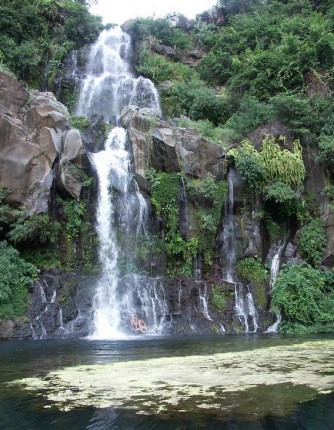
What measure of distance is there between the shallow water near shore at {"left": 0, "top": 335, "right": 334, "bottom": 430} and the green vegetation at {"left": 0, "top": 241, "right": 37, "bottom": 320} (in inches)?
217

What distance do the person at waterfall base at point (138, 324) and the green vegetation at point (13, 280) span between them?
4058 millimetres

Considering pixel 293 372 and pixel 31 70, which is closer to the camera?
pixel 293 372

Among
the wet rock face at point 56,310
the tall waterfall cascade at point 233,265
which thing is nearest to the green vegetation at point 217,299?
the tall waterfall cascade at point 233,265

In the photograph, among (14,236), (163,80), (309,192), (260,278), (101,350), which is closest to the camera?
(101,350)

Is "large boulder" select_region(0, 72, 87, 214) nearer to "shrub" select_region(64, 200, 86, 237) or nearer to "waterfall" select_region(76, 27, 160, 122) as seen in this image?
"shrub" select_region(64, 200, 86, 237)

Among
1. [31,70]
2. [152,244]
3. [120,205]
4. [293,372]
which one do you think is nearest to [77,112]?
[31,70]

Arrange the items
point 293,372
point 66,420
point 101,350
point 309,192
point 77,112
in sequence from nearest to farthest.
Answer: point 66,420, point 293,372, point 101,350, point 309,192, point 77,112

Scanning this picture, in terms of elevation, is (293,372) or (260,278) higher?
(260,278)

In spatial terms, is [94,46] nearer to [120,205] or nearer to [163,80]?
[163,80]

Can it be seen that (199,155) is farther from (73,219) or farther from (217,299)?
(217,299)

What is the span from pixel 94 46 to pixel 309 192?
1887cm

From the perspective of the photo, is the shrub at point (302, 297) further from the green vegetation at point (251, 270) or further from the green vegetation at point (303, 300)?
the green vegetation at point (251, 270)

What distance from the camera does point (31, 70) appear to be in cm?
2694

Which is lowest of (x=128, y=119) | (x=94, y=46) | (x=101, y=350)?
(x=101, y=350)
